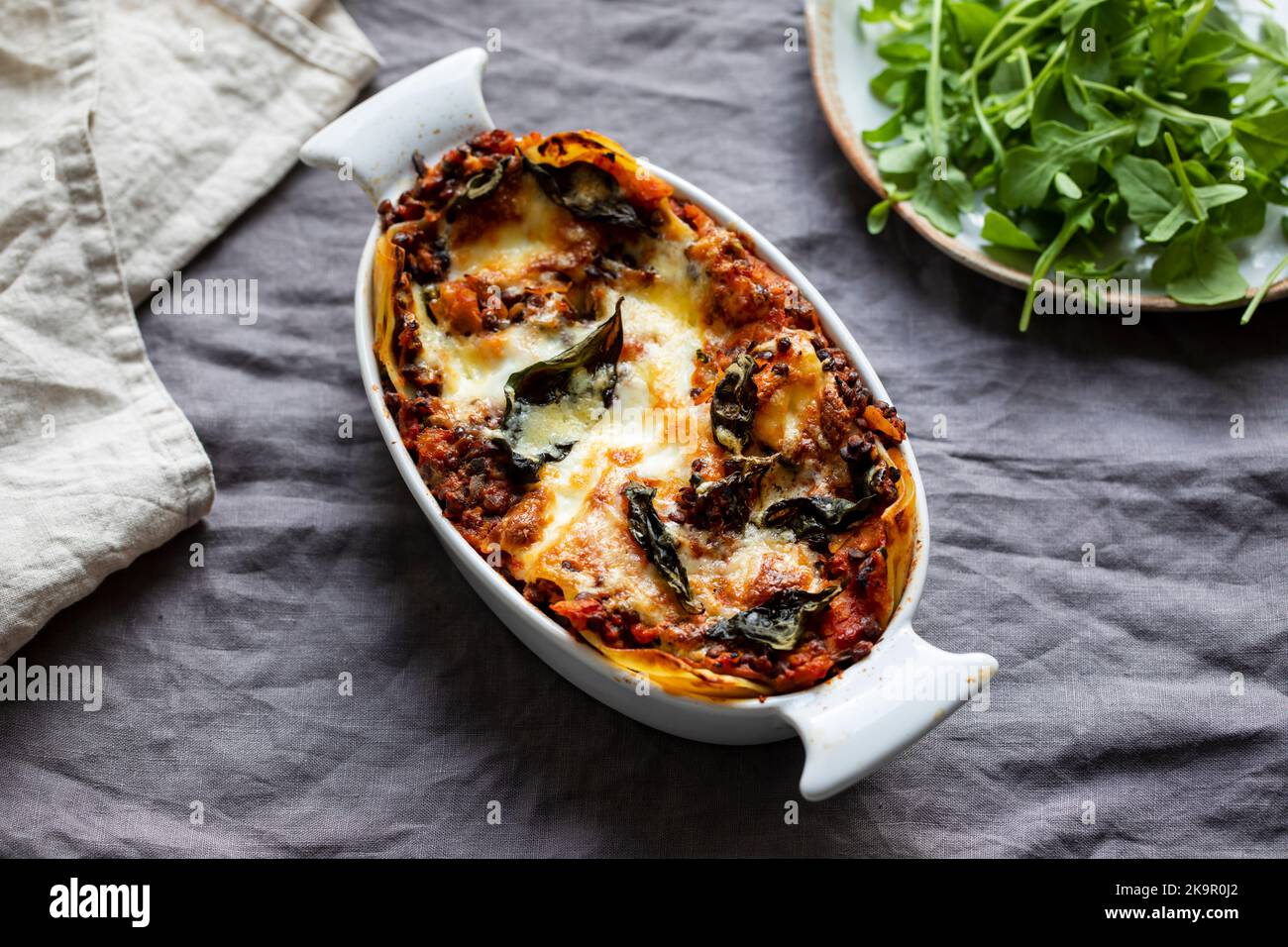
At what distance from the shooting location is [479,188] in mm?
2975

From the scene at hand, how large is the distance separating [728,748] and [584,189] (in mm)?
1364

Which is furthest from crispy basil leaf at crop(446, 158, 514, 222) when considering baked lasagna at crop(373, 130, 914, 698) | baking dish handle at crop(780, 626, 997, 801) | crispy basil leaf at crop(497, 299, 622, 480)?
baking dish handle at crop(780, 626, 997, 801)

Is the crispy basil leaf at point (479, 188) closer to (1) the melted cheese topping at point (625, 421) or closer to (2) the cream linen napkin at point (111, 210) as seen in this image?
(1) the melted cheese topping at point (625, 421)

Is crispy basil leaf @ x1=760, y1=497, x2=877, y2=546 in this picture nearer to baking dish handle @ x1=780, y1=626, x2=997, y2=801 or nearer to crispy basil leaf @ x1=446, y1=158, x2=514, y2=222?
baking dish handle @ x1=780, y1=626, x2=997, y2=801

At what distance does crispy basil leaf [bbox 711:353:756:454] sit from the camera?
2699 millimetres

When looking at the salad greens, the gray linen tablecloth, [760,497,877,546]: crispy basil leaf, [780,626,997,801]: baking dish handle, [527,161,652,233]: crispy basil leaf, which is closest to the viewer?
[780,626,997,801]: baking dish handle

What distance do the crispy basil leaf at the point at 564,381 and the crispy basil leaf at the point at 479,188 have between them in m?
0.45

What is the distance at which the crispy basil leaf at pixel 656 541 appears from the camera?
256 cm

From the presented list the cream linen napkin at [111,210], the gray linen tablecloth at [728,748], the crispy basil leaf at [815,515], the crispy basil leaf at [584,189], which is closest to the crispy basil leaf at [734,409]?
the crispy basil leaf at [815,515]

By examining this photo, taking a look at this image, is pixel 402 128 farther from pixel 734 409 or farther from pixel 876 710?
pixel 876 710

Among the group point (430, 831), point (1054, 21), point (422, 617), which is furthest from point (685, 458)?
point (1054, 21)

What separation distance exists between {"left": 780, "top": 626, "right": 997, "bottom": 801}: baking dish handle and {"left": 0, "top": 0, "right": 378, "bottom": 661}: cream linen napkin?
166 centimetres

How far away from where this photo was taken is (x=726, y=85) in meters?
3.87

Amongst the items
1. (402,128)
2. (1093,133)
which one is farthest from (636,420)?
(1093,133)
